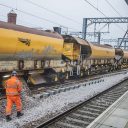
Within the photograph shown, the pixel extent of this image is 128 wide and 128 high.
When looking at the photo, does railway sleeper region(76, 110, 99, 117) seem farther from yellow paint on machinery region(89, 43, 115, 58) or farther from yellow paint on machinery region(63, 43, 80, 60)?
yellow paint on machinery region(89, 43, 115, 58)

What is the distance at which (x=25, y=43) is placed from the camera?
50.4ft

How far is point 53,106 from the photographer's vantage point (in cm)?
1323

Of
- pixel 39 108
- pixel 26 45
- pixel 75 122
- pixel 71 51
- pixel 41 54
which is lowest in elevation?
pixel 75 122

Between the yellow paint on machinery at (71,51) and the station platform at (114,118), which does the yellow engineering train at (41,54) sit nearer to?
the yellow paint on machinery at (71,51)

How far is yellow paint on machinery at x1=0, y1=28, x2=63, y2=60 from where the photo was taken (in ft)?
45.2

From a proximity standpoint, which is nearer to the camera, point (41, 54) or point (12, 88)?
point (12, 88)

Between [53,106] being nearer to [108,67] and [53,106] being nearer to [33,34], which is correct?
[33,34]

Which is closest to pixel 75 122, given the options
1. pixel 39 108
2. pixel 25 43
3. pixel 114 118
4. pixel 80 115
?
pixel 80 115

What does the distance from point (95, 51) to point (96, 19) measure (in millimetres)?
Answer: 24060

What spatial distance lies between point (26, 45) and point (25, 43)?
0.17m

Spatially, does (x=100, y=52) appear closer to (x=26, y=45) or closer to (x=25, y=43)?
(x=26, y=45)

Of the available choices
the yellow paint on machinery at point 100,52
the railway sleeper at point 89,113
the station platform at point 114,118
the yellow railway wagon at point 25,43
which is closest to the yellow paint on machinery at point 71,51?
the yellow paint on machinery at point 100,52

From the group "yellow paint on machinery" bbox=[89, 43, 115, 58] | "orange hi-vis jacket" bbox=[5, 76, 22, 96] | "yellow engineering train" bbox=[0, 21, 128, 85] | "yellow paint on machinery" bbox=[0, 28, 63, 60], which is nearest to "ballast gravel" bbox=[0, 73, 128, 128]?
"orange hi-vis jacket" bbox=[5, 76, 22, 96]

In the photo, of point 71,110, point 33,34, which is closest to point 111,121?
point 71,110
